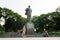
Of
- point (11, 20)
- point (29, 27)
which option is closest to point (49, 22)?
point (11, 20)

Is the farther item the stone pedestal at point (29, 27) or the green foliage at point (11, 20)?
the green foliage at point (11, 20)

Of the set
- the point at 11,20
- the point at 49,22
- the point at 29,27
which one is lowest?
the point at 29,27

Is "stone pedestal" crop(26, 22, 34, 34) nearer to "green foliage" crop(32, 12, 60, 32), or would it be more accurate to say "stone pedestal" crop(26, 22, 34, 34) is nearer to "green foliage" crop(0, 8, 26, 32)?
"green foliage" crop(32, 12, 60, 32)

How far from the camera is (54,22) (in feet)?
169

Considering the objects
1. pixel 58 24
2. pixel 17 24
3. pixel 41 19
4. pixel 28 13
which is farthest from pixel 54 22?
pixel 28 13

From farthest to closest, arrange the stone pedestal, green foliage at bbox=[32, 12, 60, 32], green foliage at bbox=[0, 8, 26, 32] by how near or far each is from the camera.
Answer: green foliage at bbox=[0, 8, 26, 32] < green foliage at bbox=[32, 12, 60, 32] < the stone pedestal

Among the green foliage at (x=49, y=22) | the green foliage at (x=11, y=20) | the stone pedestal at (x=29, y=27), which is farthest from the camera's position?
the green foliage at (x=11, y=20)

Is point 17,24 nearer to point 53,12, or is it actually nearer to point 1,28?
point 1,28

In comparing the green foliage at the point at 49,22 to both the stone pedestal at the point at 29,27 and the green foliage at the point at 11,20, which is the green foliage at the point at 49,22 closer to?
the green foliage at the point at 11,20

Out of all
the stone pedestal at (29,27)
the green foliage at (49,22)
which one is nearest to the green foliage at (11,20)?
the green foliage at (49,22)

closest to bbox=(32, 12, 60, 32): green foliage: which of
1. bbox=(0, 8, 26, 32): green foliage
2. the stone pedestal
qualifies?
bbox=(0, 8, 26, 32): green foliage

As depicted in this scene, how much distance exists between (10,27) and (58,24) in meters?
12.6

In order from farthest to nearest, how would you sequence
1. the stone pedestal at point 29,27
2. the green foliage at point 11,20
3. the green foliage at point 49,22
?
1. the green foliage at point 11,20
2. the green foliage at point 49,22
3. the stone pedestal at point 29,27

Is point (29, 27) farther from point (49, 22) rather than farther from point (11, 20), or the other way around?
point (49, 22)
